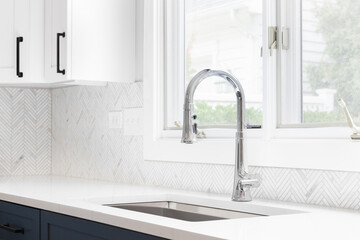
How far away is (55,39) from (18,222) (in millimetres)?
978

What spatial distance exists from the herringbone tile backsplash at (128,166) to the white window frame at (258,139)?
0.12 ft

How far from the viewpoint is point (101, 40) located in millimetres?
2738

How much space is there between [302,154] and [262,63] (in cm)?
42

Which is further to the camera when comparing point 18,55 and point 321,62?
point 18,55

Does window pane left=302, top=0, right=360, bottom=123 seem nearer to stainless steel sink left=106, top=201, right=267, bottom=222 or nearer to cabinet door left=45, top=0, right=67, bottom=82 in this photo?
stainless steel sink left=106, top=201, right=267, bottom=222

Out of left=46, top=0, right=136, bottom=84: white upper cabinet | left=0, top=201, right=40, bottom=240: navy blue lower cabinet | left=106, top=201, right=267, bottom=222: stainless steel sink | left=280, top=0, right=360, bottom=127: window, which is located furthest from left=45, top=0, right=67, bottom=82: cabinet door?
left=280, top=0, right=360, bottom=127: window

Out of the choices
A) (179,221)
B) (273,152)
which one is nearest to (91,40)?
(273,152)

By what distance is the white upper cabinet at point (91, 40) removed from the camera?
2.65 metres

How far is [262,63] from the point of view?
215 centimetres

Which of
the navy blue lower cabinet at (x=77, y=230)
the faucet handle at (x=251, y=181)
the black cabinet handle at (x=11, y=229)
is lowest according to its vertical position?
the black cabinet handle at (x=11, y=229)

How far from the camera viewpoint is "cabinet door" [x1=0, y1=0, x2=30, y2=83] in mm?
2932

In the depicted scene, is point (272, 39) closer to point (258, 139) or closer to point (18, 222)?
point (258, 139)

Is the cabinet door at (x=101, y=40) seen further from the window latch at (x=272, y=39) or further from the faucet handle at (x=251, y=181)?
the faucet handle at (x=251, y=181)

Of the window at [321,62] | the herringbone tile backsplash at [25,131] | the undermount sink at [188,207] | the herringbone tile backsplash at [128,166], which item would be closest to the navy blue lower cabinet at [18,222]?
the undermount sink at [188,207]
